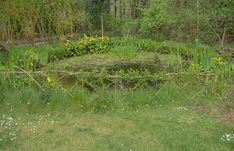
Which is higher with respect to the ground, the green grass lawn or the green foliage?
the green foliage

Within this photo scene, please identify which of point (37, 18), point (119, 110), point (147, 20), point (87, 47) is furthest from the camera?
point (147, 20)

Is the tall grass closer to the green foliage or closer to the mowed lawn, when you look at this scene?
the green foliage

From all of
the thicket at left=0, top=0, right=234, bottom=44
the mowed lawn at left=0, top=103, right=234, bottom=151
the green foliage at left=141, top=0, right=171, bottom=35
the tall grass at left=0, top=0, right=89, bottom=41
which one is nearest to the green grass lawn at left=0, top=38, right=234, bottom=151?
the mowed lawn at left=0, top=103, right=234, bottom=151

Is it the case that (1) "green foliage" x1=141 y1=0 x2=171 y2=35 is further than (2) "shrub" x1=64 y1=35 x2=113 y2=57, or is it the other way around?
(1) "green foliage" x1=141 y1=0 x2=171 y2=35

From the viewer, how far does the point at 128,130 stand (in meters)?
4.36

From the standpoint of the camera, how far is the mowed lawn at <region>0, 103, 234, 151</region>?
3934 mm

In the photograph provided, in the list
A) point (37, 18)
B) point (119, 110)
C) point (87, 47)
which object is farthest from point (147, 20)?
point (119, 110)

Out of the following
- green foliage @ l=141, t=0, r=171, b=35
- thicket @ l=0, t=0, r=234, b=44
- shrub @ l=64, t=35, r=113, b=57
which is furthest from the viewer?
green foliage @ l=141, t=0, r=171, b=35

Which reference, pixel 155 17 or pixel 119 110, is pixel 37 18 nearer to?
pixel 155 17

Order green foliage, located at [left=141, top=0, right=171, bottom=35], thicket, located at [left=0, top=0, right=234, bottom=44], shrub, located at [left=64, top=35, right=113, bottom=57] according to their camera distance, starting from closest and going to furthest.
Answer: shrub, located at [left=64, top=35, right=113, bottom=57] < thicket, located at [left=0, top=0, right=234, bottom=44] < green foliage, located at [left=141, top=0, right=171, bottom=35]

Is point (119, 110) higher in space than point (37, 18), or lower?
lower

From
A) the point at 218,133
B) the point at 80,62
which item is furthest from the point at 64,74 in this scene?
the point at 80,62

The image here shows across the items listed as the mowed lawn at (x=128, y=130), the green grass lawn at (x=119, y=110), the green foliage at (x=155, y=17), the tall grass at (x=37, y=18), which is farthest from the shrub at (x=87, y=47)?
the mowed lawn at (x=128, y=130)

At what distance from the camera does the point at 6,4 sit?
9.02 metres
